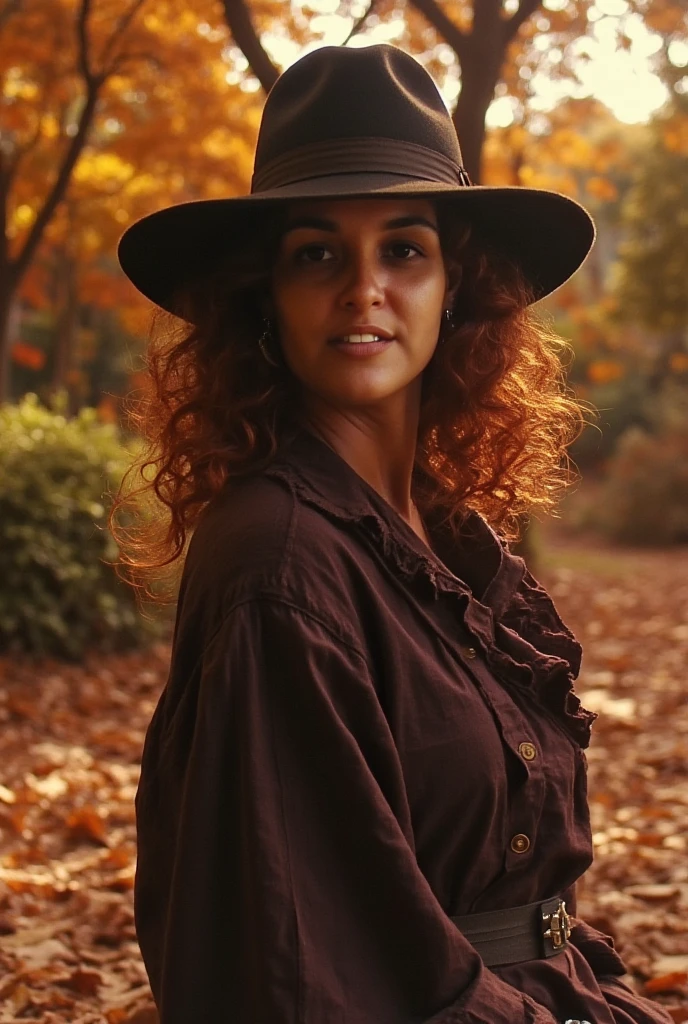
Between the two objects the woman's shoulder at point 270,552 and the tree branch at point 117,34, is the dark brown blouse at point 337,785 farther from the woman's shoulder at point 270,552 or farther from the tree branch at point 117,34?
the tree branch at point 117,34

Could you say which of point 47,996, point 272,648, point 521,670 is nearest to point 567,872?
point 521,670

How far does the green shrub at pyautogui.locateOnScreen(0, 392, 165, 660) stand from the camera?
22.8ft

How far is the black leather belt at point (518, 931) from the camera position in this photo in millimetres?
1899

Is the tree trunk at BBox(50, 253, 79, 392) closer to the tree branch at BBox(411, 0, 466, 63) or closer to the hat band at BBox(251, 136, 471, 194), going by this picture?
the tree branch at BBox(411, 0, 466, 63)

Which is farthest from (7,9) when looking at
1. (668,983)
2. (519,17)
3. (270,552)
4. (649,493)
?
(649,493)

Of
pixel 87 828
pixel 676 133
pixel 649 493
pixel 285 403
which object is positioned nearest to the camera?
pixel 285 403

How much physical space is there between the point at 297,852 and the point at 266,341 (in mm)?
909

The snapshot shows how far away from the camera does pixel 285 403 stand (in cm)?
211

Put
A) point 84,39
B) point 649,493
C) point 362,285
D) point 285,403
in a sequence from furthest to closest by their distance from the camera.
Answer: point 649,493
point 84,39
point 285,403
point 362,285

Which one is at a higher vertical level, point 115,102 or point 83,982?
point 115,102

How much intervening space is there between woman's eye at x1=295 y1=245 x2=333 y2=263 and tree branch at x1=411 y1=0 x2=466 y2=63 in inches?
147

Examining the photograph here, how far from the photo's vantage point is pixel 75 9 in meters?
8.84

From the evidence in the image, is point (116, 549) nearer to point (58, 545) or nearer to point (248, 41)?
point (58, 545)

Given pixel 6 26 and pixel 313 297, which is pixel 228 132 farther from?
pixel 313 297
